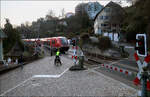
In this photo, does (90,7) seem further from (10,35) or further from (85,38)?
(10,35)

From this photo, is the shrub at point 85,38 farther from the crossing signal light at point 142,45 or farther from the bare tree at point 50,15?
the bare tree at point 50,15

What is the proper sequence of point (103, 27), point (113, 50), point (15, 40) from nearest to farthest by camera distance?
1. point (113, 50)
2. point (15, 40)
3. point (103, 27)

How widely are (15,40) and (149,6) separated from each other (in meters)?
31.3

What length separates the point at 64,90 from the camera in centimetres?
884

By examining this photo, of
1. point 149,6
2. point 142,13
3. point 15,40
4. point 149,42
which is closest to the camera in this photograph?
point 149,6

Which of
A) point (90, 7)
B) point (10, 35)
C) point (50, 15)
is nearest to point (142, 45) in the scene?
point (90, 7)

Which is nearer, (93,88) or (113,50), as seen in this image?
(93,88)

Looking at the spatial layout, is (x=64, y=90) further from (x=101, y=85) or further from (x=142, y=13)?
(x=142, y=13)

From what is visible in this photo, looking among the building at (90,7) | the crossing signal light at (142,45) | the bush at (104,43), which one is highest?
the building at (90,7)

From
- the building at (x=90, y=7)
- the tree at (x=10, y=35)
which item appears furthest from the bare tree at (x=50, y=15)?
the tree at (x=10, y=35)

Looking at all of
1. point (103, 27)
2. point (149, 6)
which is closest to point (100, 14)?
point (103, 27)

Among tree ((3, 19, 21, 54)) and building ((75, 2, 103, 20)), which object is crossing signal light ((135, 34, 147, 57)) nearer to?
building ((75, 2, 103, 20))

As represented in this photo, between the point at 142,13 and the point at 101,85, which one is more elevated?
the point at 142,13

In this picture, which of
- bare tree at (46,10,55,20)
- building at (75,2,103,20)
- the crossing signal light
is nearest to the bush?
building at (75,2,103,20)
